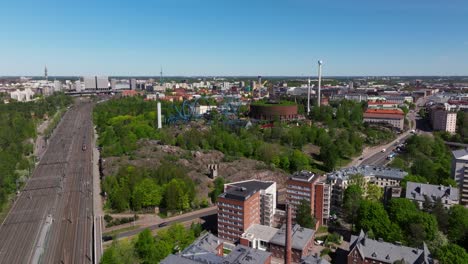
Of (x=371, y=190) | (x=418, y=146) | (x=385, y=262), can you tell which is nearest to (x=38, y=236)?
(x=385, y=262)

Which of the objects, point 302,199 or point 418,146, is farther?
point 418,146

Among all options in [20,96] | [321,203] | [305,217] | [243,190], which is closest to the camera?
[305,217]

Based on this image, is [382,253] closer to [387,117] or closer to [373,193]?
[373,193]

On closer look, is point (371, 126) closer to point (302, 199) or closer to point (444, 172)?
point (444, 172)

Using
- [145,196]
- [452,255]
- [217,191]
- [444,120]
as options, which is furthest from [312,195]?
[444,120]

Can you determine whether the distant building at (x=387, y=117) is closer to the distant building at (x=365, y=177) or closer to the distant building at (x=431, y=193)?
the distant building at (x=365, y=177)

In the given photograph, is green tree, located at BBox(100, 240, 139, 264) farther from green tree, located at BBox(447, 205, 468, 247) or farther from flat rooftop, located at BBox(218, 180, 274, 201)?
green tree, located at BBox(447, 205, 468, 247)

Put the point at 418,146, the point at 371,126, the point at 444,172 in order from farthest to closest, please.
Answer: the point at 371,126, the point at 418,146, the point at 444,172
